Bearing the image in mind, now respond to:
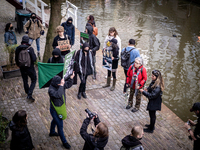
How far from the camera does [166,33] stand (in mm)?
16078

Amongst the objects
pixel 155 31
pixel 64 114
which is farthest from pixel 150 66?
pixel 64 114

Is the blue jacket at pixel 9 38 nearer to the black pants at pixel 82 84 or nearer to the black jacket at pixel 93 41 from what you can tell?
the black jacket at pixel 93 41

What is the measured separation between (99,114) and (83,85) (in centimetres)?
121

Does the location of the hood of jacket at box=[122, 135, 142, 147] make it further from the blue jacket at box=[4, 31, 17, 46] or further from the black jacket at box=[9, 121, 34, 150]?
the blue jacket at box=[4, 31, 17, 46]

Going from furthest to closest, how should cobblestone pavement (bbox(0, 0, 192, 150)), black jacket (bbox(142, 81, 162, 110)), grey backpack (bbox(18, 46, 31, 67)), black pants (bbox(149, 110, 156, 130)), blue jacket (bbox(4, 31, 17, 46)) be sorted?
blue jacket (bbox(4, 31, 17, 46)) < grey backpack (bbox(18, 46, 31, 67)) < black pants (bbox(149, 110, 156, 130)) < cobblestone pavement (bbox(0, 0, 192, 150)) < black jacket (bbox(142, 81, 162, 110))

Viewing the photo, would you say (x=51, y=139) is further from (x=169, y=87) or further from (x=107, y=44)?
(x=169, y=87)

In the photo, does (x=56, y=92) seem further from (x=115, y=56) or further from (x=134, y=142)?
(x=115, y=56)

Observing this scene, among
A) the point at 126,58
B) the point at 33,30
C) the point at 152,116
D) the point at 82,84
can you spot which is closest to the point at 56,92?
the point at 82,84

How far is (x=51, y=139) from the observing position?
5652mm

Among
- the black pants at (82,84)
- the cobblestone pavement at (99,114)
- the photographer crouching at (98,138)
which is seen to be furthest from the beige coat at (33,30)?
the photographer crouching at (98,138)

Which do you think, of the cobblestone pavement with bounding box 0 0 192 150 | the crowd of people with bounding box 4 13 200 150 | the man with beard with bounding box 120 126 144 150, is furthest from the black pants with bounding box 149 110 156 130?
the man with beard with bounding box 120 126 144 150

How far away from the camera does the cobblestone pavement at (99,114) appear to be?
5730mm

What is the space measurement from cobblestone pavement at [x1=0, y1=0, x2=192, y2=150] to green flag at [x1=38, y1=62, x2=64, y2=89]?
1176mm

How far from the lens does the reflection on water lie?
9370mm
